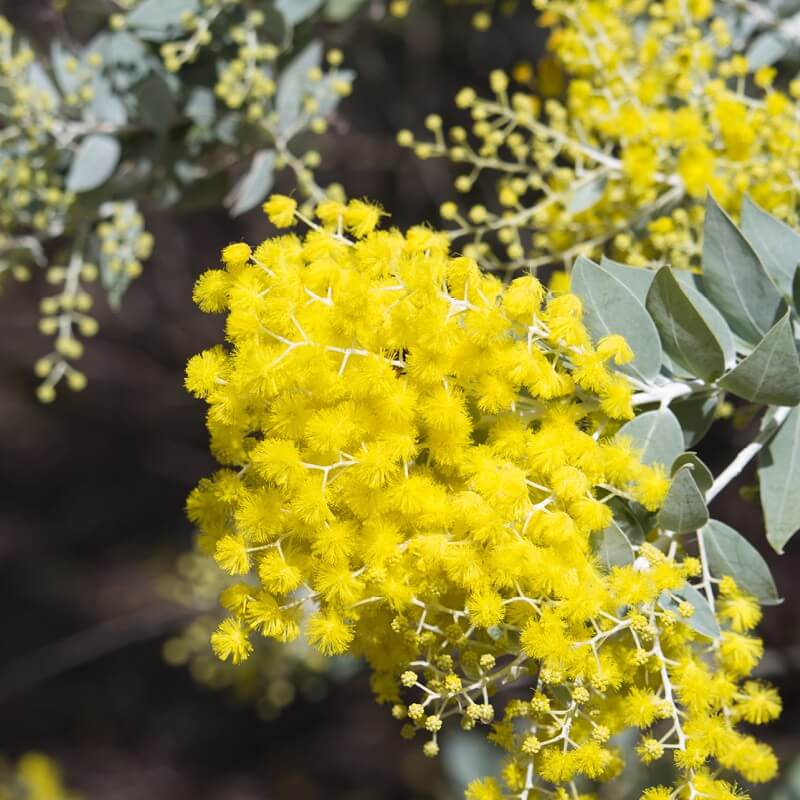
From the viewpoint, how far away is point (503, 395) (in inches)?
46.7

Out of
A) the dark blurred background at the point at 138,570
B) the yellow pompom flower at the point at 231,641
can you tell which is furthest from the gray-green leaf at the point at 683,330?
the dark blurred background at the point at 138,570

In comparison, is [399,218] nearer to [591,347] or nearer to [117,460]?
[117,460]

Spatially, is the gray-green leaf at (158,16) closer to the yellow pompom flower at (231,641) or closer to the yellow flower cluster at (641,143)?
the yellow flower cluster at (641,143)

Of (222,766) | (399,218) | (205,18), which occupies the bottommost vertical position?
(222,766)

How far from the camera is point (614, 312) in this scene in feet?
4.35

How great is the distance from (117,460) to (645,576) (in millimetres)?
4265

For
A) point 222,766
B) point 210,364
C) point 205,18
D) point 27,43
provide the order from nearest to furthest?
1. point 210,364
2. point 205,18
3. point 27,43
4. point 222,766

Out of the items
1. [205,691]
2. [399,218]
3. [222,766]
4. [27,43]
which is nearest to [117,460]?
[205,691]

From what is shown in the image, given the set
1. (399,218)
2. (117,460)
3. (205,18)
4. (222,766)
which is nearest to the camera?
(205,18)

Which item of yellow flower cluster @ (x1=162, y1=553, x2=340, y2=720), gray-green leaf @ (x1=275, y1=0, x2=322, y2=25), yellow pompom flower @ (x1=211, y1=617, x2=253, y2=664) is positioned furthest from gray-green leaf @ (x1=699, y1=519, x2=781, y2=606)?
yellow flower cluster @ (x1=162, y1=553, x2=340, y2=720)

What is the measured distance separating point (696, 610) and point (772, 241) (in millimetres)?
540

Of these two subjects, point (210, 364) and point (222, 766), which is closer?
point (210, 364)

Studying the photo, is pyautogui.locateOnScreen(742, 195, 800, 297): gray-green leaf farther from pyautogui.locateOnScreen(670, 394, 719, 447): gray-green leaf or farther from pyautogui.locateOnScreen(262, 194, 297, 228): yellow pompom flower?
pyautogui.locateOnScreen(262, 194, 297, 228): yellow pompom flower

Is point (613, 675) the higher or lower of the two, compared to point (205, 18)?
lower
